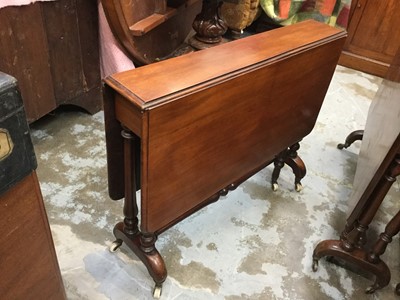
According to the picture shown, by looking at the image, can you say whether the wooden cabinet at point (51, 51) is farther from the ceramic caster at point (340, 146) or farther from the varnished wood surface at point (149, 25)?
the ceramic caster at point (340, 146)

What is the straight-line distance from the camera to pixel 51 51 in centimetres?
167

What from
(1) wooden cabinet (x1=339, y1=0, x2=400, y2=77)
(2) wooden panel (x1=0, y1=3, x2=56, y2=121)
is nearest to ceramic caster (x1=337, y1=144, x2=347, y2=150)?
(1) wooden cabinet (x1=339, y1=0, x2=400, y2=77)

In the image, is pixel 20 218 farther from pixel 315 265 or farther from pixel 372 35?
pixel 372 35

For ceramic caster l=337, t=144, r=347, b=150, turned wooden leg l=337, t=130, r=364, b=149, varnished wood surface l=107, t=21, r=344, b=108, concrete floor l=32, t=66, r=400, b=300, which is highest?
varnished wood surface l=107, t=21, r=344, b=108

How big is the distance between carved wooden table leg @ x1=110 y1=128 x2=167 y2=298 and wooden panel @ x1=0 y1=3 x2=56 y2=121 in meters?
0.80

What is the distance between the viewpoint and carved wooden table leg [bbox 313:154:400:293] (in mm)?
1258

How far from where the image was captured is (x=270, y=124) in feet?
4.32

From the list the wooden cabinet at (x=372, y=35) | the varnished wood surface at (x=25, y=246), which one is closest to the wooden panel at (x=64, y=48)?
the varnished wood surface at (x=25, y=246)

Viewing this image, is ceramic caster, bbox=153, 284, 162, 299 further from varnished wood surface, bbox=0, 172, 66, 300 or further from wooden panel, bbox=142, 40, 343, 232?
varnished wood surface, bbox=0, 172, 66, 300

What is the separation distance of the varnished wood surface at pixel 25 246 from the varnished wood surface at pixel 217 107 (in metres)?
0.31

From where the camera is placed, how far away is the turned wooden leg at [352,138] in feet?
6.79

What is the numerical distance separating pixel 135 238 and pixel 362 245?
0.89 m

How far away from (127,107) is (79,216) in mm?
794

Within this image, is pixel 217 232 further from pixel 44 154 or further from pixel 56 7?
pixel 56 7
